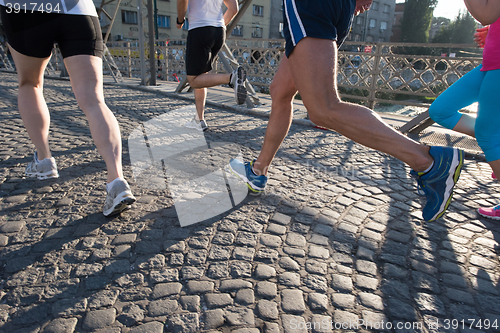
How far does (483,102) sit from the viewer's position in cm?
216

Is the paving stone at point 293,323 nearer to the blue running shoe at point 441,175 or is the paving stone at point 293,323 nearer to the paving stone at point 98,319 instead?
the paving stone at point 98,319

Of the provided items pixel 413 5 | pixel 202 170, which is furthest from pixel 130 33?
pixel 413 5

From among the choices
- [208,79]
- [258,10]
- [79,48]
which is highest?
[258,10]

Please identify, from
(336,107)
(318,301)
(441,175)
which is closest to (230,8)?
(336,107)

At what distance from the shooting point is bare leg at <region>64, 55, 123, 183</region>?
2.08m

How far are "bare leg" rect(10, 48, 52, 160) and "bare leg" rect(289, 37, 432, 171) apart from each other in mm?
1819

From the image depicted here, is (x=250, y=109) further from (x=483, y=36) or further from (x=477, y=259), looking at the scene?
(x=477, y=259)

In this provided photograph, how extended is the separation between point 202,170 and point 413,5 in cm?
6793

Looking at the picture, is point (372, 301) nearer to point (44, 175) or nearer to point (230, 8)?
point (44, 175)

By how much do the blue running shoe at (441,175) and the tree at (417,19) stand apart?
2582 inches

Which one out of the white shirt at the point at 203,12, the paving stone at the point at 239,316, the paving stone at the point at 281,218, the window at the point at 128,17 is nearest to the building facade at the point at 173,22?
the window at the point at 128,17

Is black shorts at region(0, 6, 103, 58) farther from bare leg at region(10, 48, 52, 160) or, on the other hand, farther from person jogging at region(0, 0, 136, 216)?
bare leg at region(10, 48, 52, 160)

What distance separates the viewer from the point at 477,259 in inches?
74.2

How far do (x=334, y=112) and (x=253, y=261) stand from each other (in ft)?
2.92
